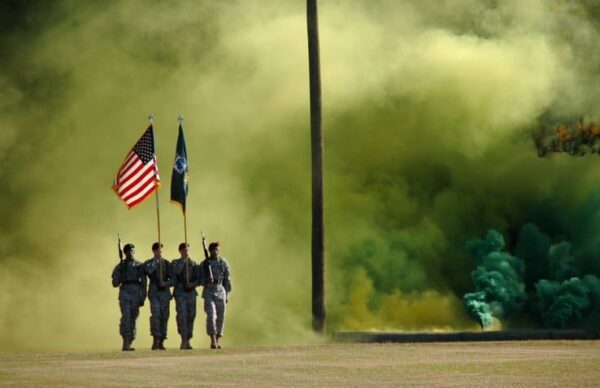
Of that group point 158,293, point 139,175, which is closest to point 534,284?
point 158,293

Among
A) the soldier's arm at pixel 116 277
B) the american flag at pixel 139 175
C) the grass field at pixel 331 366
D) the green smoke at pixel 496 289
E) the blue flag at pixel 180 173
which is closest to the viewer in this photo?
the grass field at pixel 331 366

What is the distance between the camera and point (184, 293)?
28922 millimetres

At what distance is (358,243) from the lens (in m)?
34.8

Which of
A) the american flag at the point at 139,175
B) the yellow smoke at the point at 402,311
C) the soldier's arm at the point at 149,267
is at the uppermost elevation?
the american flag at the point at 139,175

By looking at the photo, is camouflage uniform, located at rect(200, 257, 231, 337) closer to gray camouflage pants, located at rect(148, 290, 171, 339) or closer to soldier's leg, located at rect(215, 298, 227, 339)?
Answer: soldier's leg, located at rect(215, 298, 227, 339)

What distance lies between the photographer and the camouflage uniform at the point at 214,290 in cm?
2877

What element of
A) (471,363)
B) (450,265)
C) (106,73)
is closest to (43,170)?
(106,73)

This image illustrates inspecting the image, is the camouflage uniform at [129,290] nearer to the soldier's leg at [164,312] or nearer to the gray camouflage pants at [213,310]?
the soldier's leg at [164,312]

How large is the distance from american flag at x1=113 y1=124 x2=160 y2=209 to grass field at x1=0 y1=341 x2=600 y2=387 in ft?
10.5

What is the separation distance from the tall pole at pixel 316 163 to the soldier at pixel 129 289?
11.4 ft

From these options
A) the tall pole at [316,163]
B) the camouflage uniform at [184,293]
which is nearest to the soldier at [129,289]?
the camouflage uniform at [184,293]

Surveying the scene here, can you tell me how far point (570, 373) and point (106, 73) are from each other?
1744cm

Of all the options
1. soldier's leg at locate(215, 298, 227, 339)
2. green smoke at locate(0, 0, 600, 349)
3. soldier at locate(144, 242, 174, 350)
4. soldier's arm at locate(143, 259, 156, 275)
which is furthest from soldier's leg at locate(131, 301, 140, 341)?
green smoke at locate(0, 0, 600, 349)

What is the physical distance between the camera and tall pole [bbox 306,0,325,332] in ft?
100
